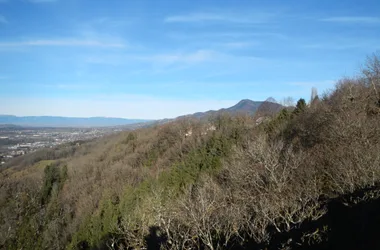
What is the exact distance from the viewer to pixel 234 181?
2628cm

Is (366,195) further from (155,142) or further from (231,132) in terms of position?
(155,142)

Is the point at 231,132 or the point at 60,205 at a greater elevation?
the point at 231,132

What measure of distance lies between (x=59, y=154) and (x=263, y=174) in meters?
90.5

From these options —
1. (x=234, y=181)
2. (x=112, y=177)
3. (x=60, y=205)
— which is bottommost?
(x=60, y=205)

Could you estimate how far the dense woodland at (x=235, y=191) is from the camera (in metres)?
14.5

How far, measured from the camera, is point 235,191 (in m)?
25.0

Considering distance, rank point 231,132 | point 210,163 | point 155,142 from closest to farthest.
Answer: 1. point 210,163
2. point 231,132
3. point 155,142

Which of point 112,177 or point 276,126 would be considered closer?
point 276,126

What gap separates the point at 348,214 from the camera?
40.0 feet

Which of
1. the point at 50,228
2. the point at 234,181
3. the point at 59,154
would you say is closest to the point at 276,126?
the point at 234,181

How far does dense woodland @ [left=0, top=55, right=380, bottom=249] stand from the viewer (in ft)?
47.5

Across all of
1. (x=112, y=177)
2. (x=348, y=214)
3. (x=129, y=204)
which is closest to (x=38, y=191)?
(x=112, y=177)

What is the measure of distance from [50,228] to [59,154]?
219 ft

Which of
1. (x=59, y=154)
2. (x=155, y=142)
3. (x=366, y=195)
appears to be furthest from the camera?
(x=59, y=154)
